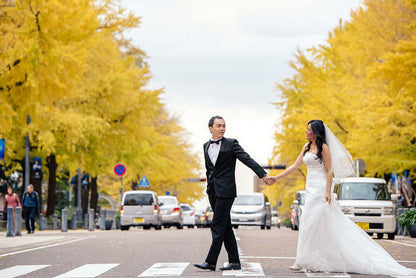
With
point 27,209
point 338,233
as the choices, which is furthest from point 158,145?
point 338,233

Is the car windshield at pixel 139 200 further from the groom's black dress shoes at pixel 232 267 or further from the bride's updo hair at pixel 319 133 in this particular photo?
the groom's black dress shoes at pixel 232 267

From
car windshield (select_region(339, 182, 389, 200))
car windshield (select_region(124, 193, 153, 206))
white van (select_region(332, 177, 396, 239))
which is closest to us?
white van (select_region(332, 177, 396, 239))

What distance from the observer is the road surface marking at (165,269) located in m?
10.2

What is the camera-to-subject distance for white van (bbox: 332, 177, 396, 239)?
23406 millimetres

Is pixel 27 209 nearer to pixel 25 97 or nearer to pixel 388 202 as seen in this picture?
pixel 25 97

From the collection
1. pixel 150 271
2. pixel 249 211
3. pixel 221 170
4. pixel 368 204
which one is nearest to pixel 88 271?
pixel 150 271

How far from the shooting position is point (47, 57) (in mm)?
18531

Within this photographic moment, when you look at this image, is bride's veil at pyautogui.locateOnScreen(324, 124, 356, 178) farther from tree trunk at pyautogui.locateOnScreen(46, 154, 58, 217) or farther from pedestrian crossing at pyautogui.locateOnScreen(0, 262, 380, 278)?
tree trunk at pyautogui.locateOnScreen(46, 154, 58, 217)

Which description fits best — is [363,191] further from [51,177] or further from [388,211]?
[51,177]

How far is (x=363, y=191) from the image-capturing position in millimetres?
24719

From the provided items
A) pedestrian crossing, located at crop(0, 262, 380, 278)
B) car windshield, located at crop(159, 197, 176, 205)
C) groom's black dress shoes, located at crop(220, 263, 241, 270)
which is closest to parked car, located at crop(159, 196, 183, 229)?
car windshield, located at crop(159, 197, 176, 205)

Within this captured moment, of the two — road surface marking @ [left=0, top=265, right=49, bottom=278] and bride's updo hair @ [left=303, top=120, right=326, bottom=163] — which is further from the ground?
bride's updo hair @ [left=303, top=120, right=326, bottom=163]

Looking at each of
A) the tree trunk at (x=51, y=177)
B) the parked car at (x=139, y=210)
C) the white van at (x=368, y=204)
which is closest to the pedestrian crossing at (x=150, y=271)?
the white van at (x=368, y=204)

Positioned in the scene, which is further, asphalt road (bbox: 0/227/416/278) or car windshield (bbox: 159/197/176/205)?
car windshield (bbox: 159/197/176/205)
